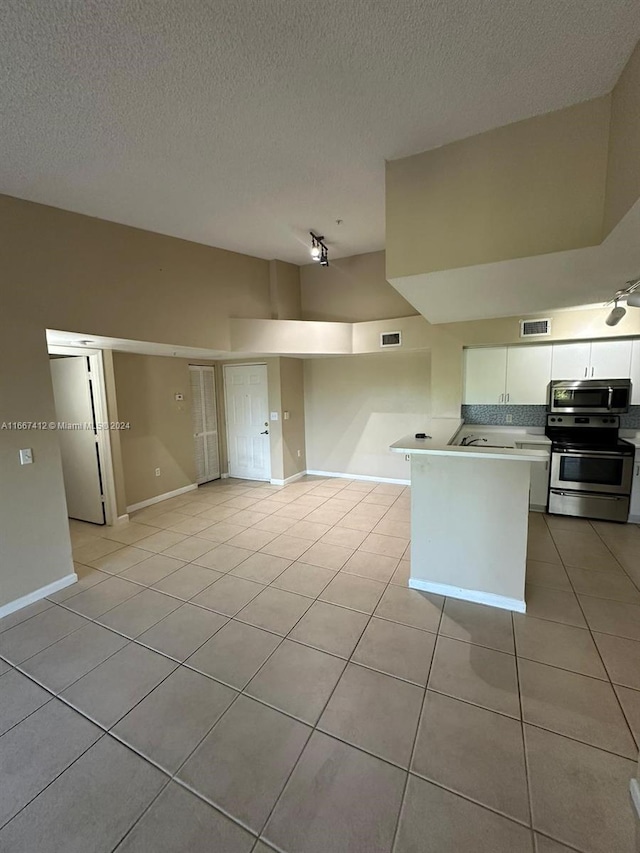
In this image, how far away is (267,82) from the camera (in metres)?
1.77

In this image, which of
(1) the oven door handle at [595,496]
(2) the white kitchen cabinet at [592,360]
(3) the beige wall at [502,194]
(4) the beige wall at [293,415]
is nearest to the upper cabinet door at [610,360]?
(2) the white kitchen cabinet at [592,360]

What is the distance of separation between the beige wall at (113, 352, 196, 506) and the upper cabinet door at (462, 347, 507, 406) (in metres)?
4.13

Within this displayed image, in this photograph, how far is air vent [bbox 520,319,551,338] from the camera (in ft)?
13.5

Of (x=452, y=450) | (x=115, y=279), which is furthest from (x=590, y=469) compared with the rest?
(x=115, y=279)

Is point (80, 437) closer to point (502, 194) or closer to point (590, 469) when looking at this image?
point (502, 194)

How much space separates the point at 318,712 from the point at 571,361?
14.5 ft

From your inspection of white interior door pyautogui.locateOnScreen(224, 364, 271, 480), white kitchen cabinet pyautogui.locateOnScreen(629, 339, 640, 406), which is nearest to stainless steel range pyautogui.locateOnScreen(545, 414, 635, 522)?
white kitchen cabinet pyautogui.locateOnScreen(629, 339, 640, 406)

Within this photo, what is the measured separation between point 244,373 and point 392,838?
18.2 feet

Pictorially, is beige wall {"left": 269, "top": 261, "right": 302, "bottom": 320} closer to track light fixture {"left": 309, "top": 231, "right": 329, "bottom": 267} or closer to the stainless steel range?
track light fixture {"left": 309, "top": 231, "right": 329, "bottom": 267}

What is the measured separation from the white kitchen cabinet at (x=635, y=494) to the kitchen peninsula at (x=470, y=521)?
2275 mm

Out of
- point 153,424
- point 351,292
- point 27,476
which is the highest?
point 351,292

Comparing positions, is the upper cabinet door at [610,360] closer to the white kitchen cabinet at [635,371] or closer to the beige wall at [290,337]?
the white kitchen cabinet at [635,371]

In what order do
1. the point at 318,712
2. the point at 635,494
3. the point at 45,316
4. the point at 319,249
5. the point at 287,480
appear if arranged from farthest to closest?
the point at 287,480
the point at 319,249
the point at 635,494
the point at 45,316
the point at 318,712

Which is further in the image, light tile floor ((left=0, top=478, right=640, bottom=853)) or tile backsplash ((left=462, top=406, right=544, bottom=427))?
tile backsplash ((left=462, top=406, right=544, bottom=427))
